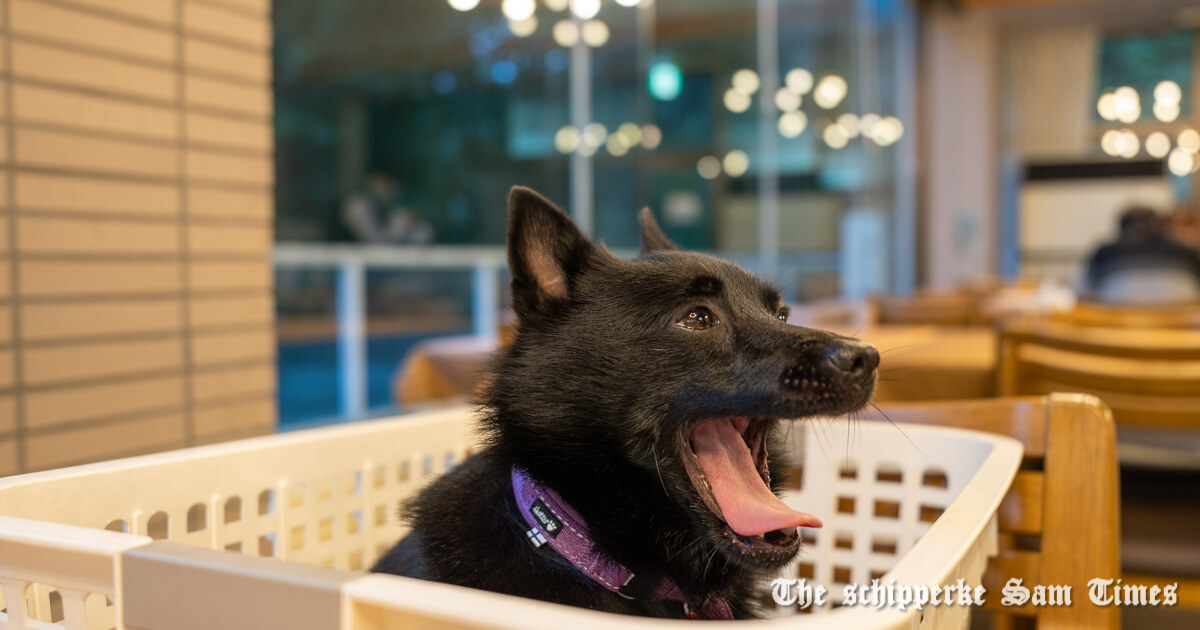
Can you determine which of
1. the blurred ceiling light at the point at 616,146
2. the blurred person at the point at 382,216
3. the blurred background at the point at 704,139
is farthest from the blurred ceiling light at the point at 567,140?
the blurred person at the point at 382,216

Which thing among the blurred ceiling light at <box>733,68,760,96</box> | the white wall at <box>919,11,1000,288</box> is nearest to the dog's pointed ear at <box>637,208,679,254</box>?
the blurred ceiling light at <box>733,68,760,96</box>

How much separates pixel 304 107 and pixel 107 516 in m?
2.55

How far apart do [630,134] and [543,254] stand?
12.7 ft

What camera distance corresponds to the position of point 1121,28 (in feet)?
33.8

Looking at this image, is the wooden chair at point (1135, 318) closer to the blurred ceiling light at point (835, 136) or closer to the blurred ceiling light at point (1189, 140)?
the blurred ceiling light at point (835, 136)

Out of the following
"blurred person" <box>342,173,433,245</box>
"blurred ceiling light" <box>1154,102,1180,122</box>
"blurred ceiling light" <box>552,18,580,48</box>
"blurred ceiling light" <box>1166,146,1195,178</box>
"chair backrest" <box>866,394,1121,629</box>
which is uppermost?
"blurred ceiling light" <box>1154,102,1180,122</box>

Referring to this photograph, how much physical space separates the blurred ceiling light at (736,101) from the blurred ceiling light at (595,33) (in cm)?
134

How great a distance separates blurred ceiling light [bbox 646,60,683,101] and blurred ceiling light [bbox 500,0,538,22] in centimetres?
87

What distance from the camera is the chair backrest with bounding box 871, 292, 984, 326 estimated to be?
15.3ft

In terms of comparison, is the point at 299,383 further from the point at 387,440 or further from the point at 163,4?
the point at 387,440

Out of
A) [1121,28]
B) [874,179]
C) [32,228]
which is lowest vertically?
[32,228]

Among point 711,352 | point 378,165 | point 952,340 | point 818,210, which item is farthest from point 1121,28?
point 711,352

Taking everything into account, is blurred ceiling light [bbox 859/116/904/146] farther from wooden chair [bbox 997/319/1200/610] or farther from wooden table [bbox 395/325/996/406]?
wooden chair [bbox 997/319/1200/610]

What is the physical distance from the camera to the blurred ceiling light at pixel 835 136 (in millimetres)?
7133
